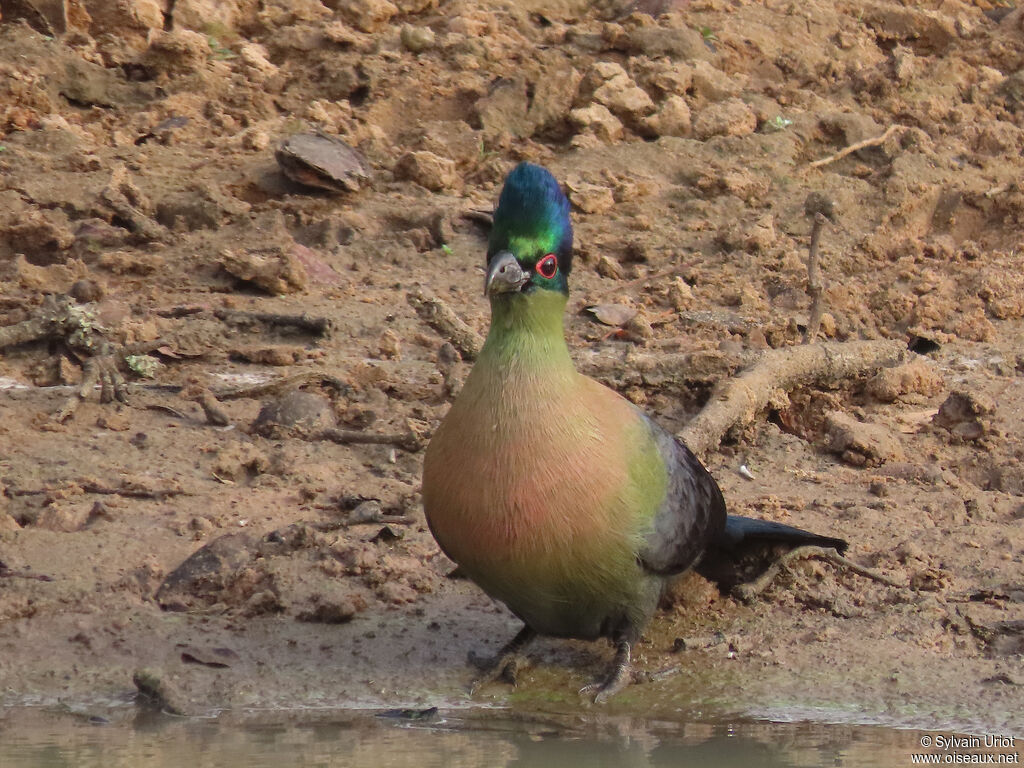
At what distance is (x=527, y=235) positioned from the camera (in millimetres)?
4520

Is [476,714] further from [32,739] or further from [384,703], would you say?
[32,739]

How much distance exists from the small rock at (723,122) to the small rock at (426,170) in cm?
154

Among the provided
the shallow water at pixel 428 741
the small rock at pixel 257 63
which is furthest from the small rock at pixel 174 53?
the shallow water at pixel 428 741

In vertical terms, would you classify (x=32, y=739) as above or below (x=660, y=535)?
below

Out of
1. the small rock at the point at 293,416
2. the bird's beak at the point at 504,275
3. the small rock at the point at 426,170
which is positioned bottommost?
the small rock at the point at 293,416

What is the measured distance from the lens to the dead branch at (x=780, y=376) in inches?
253

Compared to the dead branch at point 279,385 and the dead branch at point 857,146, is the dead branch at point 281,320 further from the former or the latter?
the dead branch at point 857,146

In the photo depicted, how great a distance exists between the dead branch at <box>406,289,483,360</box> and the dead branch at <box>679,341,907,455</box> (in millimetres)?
976

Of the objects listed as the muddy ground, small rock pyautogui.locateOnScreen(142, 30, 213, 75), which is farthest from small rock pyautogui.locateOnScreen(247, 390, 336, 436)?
small rock pyautogui.locateOnScreen(142, 30, 213, 75)

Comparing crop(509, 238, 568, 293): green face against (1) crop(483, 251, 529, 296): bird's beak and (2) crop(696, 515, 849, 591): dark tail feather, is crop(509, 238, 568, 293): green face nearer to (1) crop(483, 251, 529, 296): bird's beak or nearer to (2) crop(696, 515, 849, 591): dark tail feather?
(1) crop(483, 251, 529, 296): bird's beak

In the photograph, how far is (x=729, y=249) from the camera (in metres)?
8.20

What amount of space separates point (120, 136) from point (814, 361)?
389 centimetres

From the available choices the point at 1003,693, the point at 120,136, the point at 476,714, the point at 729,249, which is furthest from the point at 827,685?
the point at 120,136

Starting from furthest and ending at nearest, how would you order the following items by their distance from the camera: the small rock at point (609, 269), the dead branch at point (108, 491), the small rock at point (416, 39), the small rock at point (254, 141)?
the small rock at point (416, 39) < the small rock at point (254, 141) < the small rock at point (609, 269) < the dead branch at point (108, 491)
